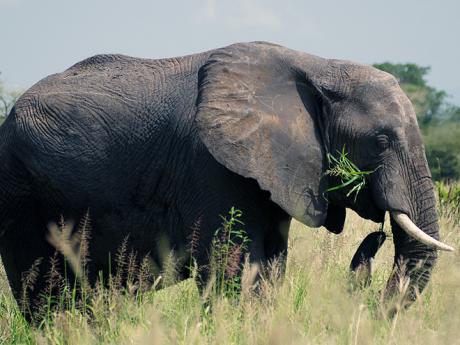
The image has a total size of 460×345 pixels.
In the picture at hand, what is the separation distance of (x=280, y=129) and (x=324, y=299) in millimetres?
1607

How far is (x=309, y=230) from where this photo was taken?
31.3 ft

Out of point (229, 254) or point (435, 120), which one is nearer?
point (229, 254)

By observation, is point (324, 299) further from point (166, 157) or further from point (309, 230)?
point (309, 230)

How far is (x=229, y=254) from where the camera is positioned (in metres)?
5.99

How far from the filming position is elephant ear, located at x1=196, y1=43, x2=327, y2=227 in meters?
6.27

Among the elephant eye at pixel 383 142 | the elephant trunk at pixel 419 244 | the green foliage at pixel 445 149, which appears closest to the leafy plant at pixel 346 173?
the elephant eye at pixel 383 142

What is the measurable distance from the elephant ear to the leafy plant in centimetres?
9

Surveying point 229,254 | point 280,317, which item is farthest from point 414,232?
point 280,317

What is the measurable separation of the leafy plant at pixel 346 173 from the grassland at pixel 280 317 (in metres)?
0.43

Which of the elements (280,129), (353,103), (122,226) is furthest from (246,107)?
(122,226)

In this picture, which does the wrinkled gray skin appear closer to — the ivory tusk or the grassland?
the ivory tusk

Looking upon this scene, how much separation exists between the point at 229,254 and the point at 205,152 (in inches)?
28.8

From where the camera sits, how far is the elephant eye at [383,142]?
20.2 ft

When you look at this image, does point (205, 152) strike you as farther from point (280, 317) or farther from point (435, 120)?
point (435, 120)
